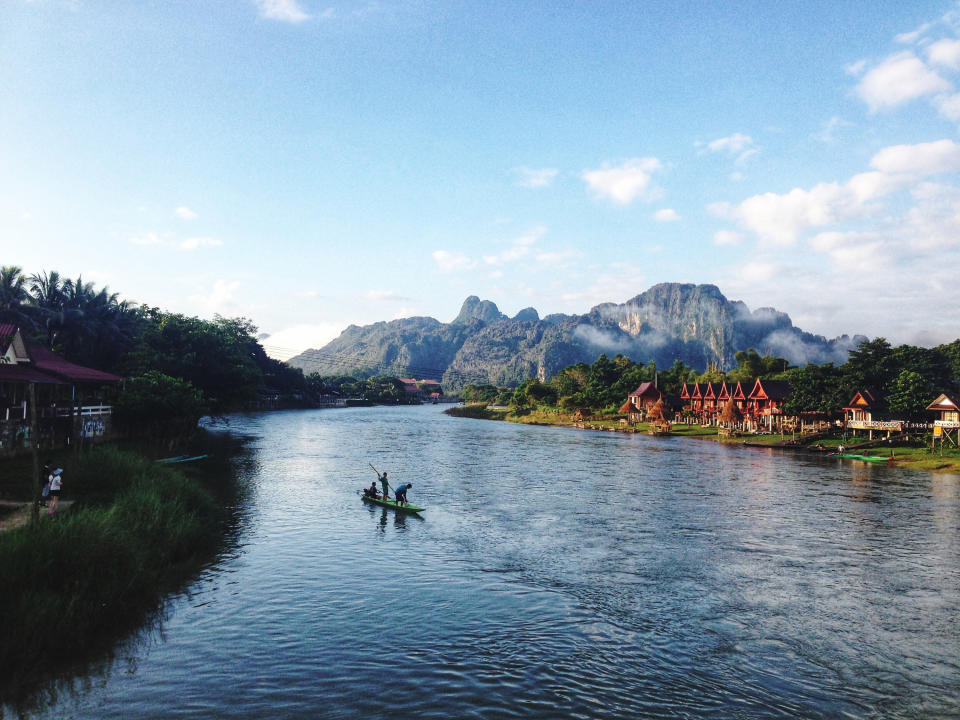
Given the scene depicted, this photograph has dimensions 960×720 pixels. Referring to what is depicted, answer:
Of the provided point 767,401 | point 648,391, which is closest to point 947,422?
point 767,401

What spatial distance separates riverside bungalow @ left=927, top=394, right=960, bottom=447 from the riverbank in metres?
2.37

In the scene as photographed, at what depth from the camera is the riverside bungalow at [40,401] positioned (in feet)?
114

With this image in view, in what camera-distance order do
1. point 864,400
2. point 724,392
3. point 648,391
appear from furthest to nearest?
point 648,391
point 724,392
point 864,400

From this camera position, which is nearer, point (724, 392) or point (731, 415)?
point (731, 415)

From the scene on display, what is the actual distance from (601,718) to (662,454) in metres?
61.1

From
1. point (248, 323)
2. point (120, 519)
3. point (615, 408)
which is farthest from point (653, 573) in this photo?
point (248, 323)

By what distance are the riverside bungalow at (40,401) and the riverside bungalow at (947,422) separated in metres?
81.4

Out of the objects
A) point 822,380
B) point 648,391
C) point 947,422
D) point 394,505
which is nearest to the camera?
point 394,505

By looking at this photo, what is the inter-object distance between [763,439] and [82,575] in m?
88.5

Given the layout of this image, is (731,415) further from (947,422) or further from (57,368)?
(57,368)

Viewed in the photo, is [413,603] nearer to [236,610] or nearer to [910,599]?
[236,610]

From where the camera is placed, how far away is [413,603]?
18969mm

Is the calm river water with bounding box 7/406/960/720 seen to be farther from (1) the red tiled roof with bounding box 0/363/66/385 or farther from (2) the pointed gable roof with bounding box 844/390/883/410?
(2) the pointed gable roof with bounding box 844/390/883/410

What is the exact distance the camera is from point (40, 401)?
4231cm
